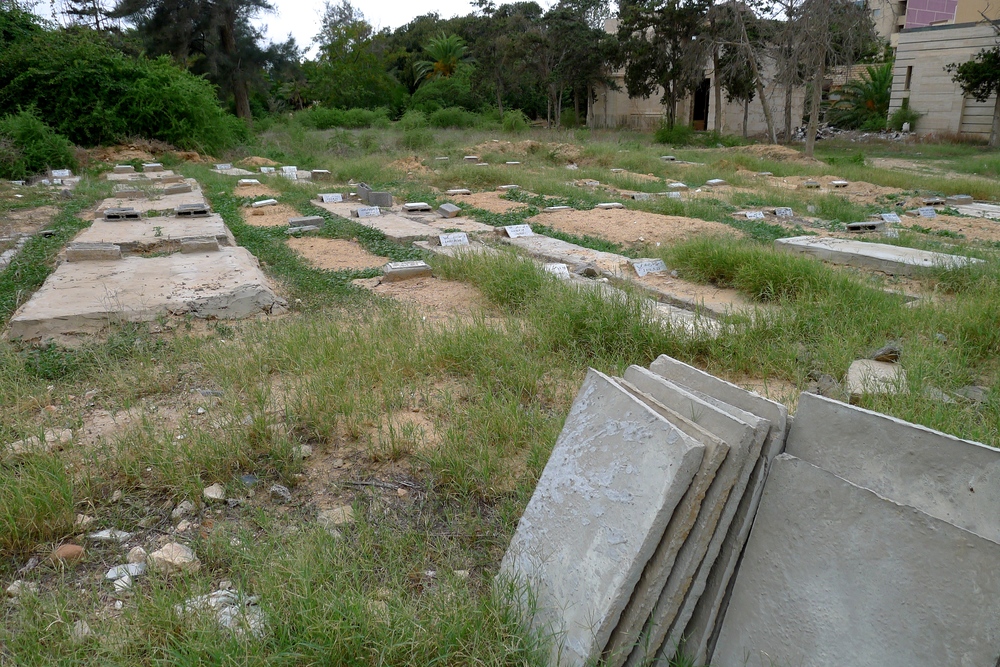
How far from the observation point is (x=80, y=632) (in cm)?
190

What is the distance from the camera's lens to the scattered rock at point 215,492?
2.63 metres

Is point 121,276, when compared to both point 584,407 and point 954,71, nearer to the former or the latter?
point 584,407

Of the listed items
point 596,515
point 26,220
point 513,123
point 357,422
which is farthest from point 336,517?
point 513,123

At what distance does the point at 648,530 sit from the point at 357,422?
174cm

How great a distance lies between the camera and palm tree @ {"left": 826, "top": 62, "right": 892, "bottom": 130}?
30.4m

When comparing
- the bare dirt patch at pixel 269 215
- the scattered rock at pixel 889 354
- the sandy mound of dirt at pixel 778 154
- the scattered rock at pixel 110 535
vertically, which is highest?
the scattered rock at pixel 110 535

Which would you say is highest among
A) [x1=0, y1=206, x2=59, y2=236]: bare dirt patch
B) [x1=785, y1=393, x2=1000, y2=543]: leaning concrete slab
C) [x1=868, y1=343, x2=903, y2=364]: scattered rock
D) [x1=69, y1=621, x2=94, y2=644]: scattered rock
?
[x1=785, y1=393, x2=1000, y2=543]: leaning concrete slab

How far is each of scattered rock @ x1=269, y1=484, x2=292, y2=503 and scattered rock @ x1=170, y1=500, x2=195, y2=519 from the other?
29 centimetres

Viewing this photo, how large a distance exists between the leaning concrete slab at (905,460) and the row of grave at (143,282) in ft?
14.4

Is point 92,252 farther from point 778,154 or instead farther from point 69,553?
point 778,154

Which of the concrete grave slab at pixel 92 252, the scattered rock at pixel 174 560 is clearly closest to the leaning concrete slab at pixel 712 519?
the scattered rock at pixel 174 560

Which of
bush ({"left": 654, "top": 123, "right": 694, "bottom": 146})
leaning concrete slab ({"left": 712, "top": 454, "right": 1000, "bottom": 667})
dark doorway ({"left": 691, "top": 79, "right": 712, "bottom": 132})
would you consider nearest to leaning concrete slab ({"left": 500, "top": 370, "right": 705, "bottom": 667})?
leaning concrete slab ({"left": 712, "top": 454, "right": 1000, "bottom": 667})

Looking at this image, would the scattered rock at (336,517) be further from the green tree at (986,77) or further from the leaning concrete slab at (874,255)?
the green tree at (986,77)

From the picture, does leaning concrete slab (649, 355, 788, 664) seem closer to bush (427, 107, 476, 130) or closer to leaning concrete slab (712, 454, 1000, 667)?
leaning concrete slab (712, 454, 1000, 667)
